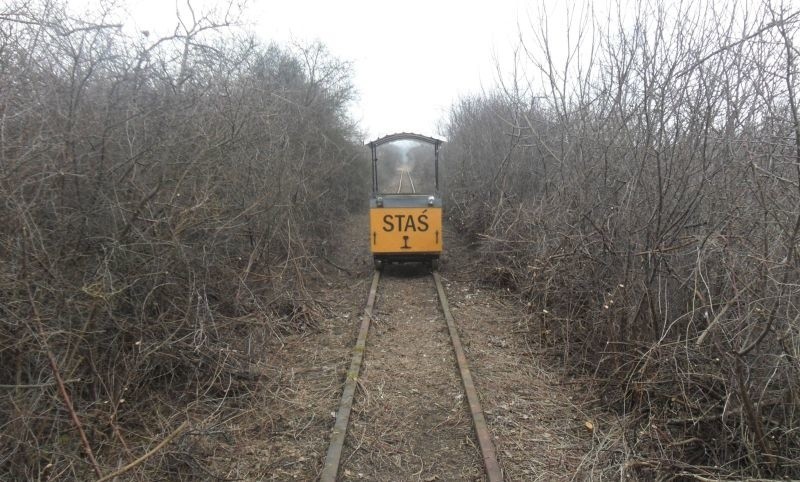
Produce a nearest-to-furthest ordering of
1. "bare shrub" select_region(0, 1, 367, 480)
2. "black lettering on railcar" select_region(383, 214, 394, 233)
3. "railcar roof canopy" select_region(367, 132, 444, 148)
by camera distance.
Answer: "bare shrub" select_region(0, 1, 367, 480) → "black lettering on railcar" select_region(383, 214, 394, 233) → "railcar roof canopy" select_region(367, 132, 444, 148)

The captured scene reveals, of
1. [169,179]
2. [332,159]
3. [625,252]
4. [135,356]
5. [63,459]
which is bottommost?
[63,459]

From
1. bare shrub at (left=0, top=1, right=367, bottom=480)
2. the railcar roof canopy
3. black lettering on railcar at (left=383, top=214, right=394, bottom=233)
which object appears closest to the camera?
bare shrub at (left=0, top=1, right=367, bottom=480)

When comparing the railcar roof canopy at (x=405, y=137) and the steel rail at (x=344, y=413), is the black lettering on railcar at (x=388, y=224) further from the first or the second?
the steel rail at (x=344, y=413)

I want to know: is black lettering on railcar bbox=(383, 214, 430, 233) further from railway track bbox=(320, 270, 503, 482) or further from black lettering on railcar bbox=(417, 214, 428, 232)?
railway track bbox=(320, 270, 503, 482)

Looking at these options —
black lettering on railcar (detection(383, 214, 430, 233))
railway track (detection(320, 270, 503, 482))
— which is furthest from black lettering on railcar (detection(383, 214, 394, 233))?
railway track (detection(320, 270, 503, 482))

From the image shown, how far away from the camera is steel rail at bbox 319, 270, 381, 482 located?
4055 mm

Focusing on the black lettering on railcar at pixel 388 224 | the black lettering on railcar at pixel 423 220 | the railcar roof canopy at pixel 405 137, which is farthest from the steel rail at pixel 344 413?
the railcar roof canopy at pixel 405 137

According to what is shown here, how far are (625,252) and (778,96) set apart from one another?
2.02 metres

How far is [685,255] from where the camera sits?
16.9 ft

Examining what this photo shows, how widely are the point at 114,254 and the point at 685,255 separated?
560 cm

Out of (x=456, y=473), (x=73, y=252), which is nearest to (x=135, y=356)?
(x=73, y=252)

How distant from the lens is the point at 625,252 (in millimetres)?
5559

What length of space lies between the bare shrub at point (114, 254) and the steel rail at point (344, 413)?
1.02 m

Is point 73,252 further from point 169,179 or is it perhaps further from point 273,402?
point 273,402
